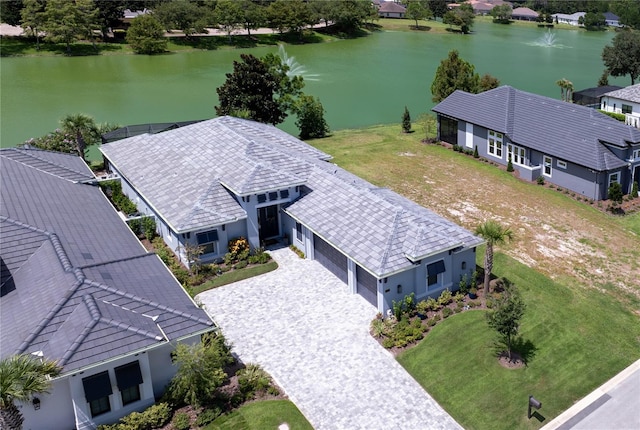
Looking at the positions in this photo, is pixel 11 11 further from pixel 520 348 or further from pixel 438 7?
pixel 438 7

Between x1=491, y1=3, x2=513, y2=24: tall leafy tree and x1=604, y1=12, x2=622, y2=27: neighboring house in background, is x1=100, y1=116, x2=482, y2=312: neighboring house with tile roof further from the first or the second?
x1=604, y1=12, x2=622, y2=27: neighboring house in background

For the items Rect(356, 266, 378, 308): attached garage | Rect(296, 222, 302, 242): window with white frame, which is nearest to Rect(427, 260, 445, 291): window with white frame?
Rect(356, 266, 378, 308): attached garage

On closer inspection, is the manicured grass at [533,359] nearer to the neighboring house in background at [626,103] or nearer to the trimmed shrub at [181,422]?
the trimmed shrub at [181,422]

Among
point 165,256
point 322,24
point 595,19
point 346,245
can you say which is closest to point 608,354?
point 346,245

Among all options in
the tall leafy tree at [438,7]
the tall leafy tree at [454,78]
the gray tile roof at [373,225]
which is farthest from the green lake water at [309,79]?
the tall leafy tree at [438,7]

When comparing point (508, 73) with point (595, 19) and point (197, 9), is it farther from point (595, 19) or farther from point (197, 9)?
point (595, 19)

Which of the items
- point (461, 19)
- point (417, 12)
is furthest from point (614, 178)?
point (417, 12)
